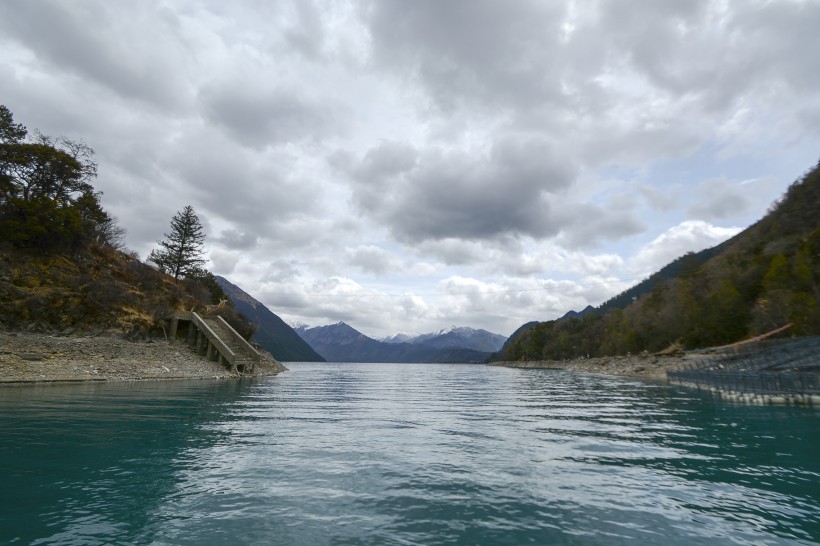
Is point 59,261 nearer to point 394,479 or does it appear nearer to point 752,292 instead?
point 394,479

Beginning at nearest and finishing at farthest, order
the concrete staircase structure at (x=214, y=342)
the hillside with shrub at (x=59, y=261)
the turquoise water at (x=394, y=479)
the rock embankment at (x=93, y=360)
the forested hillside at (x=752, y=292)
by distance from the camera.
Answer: the turquoise water at (x=394, y=479)
the rock embankment at (x=93, y=360)
the hillside with shrub at (x=59, y=261)
the concrete staircase structure at (x=214, y=342)
the forested hillside at (x=752, y=292)

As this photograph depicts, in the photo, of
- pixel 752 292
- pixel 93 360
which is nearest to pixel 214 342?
pixel 93 360

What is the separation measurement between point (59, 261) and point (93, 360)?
1832 centimetres

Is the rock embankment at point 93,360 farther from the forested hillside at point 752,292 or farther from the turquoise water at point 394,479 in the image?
the forested hillside at point 752,292

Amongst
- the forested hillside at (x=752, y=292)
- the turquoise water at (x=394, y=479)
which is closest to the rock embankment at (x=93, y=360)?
the turquoise water at (x=394, y=479)

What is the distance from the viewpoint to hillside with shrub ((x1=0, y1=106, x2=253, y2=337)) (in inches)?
1703

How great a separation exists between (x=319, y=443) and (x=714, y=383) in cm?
4045

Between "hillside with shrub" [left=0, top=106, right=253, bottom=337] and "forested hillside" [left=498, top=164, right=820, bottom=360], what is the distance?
3435 inches

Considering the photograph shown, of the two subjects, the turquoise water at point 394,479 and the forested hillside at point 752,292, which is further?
the forested hillside at point 752,292

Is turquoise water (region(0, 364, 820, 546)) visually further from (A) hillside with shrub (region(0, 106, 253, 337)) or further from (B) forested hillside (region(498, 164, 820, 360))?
(B) forested hillside (region(498, 164, 820, 360))

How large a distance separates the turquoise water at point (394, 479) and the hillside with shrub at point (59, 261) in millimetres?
26993

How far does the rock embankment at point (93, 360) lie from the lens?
33906mm

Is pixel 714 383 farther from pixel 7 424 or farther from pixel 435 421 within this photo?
pixel 7 424

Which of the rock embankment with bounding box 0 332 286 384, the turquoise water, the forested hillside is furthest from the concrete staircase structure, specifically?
the forested hillside
